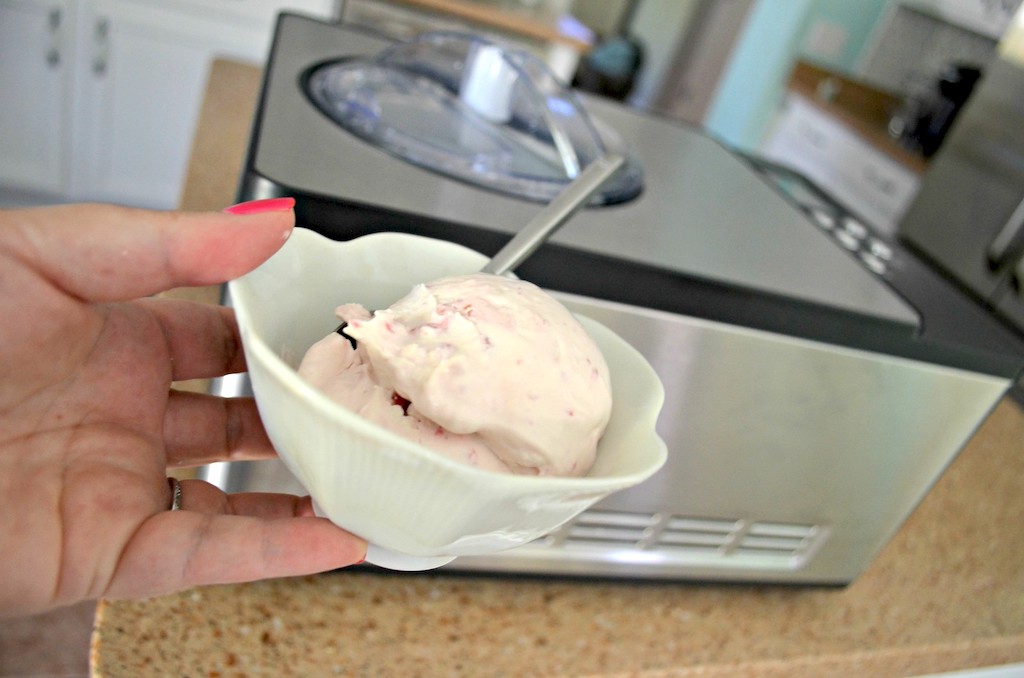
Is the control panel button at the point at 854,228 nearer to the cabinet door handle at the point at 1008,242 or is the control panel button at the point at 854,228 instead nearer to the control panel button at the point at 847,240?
the control panel button at the point at 847,240

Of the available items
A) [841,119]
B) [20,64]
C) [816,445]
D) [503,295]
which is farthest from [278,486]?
[841,119]

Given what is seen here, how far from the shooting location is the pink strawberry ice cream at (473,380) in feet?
1.07

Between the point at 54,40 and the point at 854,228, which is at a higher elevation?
the point at 854,228

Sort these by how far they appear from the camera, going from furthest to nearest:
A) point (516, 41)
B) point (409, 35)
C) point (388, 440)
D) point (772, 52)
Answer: point (772, 52) → point (516, 41) → point (409, 35) → point (388, 440)

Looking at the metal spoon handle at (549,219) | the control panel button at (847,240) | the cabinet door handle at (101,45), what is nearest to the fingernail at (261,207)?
the metal spoon handle at (549,219)

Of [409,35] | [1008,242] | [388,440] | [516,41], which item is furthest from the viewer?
[516,41]

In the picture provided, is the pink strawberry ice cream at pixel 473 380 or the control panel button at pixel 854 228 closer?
the pink strawberry ice cream at pixel 473 380

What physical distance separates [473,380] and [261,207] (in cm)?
14

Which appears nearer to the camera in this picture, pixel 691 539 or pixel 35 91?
pixel 691 539

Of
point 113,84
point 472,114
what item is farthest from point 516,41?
point 472,114

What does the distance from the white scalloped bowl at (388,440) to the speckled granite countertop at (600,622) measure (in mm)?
197

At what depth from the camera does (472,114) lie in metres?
0.64

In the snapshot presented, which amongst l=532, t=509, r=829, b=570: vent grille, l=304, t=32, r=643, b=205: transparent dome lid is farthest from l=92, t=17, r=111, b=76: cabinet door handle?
l=532, t=509, r=829, b=570: vent grille

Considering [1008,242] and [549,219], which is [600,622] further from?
[1008,242]
